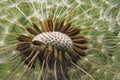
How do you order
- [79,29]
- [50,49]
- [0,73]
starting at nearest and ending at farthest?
[50,49] → [79,29] → [0,73]

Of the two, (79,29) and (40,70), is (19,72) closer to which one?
(40,70)

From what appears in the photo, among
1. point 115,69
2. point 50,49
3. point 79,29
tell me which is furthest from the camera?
point 115,69

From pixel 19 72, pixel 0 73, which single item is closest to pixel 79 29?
pixel 19 72

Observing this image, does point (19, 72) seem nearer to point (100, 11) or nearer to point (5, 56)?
point (5, 56)

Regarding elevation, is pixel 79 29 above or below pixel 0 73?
above

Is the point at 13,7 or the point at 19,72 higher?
the point at 13,7

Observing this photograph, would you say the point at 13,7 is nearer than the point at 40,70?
No

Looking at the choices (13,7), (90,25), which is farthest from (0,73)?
(90,25)

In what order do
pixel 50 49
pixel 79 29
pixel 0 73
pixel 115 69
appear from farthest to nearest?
pixel 0 73 < pixel 115 69 < pixel 79 29 < pixel 50 49

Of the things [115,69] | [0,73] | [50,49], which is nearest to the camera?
[50,49]
